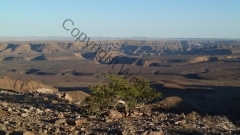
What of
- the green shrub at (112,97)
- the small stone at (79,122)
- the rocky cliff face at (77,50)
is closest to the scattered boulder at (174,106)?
the green shrub at (112,97)

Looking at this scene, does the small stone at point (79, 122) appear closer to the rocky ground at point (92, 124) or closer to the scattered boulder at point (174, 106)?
the rocky ground at point (92, 124)

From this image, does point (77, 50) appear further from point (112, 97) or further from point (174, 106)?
point (112, 97)

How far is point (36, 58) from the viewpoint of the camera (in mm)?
121000

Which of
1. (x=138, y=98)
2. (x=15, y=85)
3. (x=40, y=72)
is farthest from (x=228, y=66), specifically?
(x=138, y=98)

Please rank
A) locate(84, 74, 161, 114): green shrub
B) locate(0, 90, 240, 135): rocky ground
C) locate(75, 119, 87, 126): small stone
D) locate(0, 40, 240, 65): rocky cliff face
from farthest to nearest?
1. locate(0, 40, 240, 65): rocky cliff face
2. locate(84, 74, 161, 114): green shrub
3. locate(75, 119, 87, 126): small stone
4. locate(0, 90, 240, 135): rocky ground

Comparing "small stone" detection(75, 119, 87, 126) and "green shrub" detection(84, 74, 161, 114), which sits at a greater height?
"green shrub" detection(84, 74, 161, 114)

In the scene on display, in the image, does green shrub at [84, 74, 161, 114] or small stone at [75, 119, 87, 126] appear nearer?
small stone at [75, 119, 87, 126]

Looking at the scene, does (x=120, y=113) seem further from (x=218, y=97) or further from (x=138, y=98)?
(x=218, y=97)

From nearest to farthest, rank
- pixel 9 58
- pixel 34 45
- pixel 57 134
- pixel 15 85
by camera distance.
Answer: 1. pixel 57 134
2. pixel 15 85
3. pixel 9 58
4. pixel 34 45

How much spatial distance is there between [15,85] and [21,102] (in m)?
16.7

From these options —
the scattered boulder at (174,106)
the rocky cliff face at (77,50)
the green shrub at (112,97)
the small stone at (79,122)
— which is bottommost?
the scattered boulder at (174,106)

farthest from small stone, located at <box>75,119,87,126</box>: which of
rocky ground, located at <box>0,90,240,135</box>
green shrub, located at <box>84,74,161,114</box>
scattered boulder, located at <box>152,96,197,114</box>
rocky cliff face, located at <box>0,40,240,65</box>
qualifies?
rocky cliff face, located at <box>0,40,240,65</box>

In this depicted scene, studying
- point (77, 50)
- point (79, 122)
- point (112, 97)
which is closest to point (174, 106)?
point (112, 97)

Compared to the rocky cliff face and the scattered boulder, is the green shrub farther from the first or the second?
the rocky cliff face
